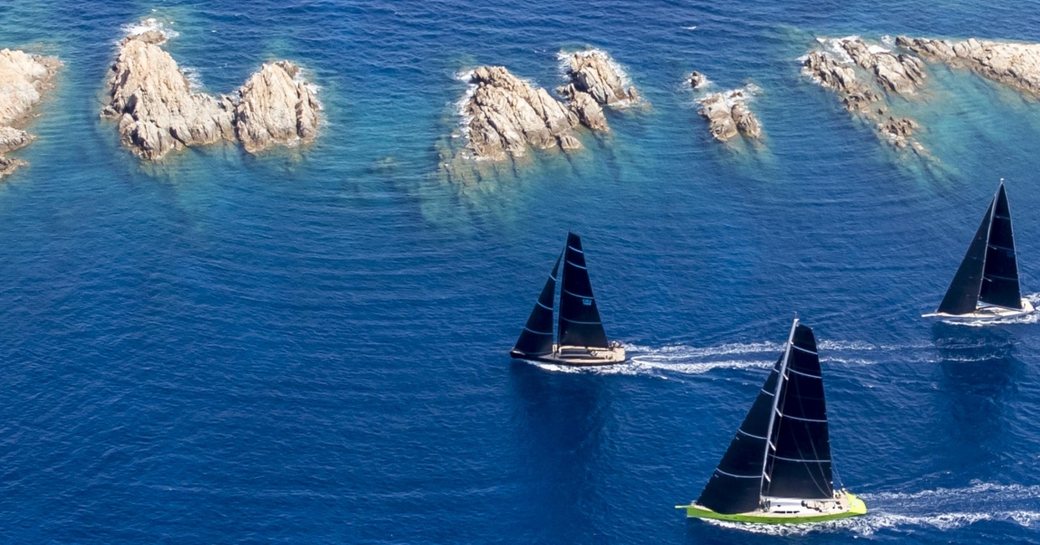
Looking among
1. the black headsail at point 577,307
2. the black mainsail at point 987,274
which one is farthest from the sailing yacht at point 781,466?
the black mainsail at point 987,274

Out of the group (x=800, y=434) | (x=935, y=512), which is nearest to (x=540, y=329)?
(x=800, y=434)

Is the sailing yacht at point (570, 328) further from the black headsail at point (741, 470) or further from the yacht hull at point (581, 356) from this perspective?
the black headsail at point (741, 470)

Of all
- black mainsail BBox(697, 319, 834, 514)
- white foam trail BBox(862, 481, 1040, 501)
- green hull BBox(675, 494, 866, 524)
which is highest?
black mainsail BBox(697, 319, 834, 514)

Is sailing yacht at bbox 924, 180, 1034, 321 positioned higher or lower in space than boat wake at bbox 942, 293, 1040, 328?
higher

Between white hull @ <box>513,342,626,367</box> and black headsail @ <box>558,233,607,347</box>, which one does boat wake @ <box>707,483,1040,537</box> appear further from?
black headsail @ <box>558,233,607,347</box>

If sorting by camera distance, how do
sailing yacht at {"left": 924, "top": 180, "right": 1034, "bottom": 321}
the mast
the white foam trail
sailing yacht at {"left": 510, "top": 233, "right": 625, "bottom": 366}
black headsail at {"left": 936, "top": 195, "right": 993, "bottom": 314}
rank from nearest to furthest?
1. the mast
2. the white foam trail
3. sailing yacht at {"left": 510, "top": 233, "right": 625, "bottom": 366}
4. sailing yacht at {"left": 924, "top": 180, "right": 1034, "bottom": 321}
5. black headsail at {"left": 936, "top": 195, "right": 993, "bottom": 314}

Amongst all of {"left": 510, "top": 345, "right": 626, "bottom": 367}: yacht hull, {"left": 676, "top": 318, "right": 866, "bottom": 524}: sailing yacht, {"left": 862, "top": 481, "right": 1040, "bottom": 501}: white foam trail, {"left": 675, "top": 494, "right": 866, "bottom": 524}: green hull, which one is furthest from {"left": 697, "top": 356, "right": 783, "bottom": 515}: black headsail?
{"left": 510, "top": 345, "right": 626, "bottom": 367}: yacht hull
